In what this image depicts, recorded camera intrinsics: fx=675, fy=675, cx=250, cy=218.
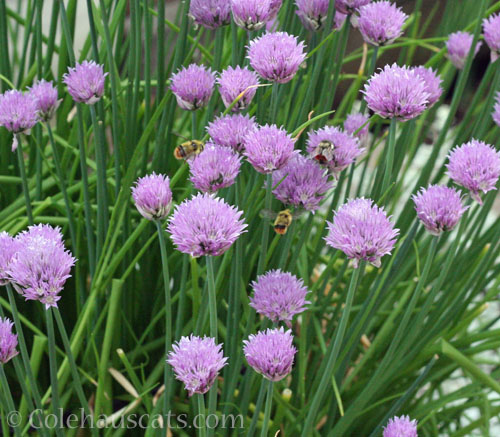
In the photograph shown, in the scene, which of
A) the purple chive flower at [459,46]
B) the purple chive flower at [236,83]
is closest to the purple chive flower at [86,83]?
the purple chive flower at [236,83]

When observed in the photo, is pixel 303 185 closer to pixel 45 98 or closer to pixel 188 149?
pixel 188 149

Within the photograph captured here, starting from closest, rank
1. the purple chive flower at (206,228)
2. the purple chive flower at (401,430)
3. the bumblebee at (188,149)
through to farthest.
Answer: the purple chive flower at (206,228) → the purple chive flower at (401,430) → the bumblebee at (188,149)

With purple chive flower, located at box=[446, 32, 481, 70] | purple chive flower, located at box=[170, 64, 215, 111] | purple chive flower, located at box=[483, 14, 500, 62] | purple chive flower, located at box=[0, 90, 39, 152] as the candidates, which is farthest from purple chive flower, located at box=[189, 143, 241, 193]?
purple chive flower, located at box=[446, 32, 481, 70]

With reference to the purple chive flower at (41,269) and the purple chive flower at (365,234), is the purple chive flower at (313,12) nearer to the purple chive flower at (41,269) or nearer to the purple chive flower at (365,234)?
the purple chive flower at (365,234)

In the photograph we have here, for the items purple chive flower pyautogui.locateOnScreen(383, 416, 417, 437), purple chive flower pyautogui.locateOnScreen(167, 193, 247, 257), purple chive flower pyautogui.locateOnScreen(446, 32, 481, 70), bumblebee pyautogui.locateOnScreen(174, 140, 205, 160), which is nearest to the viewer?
purple chive flower pyautogui.locateOnScreen(167, 193, 247, 257)

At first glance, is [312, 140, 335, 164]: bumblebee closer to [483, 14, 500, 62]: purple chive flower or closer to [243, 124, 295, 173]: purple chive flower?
[243, 124, 295, 173]: purple chive flower

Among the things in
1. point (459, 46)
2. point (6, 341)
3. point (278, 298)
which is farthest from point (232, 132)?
point (459, 46)
